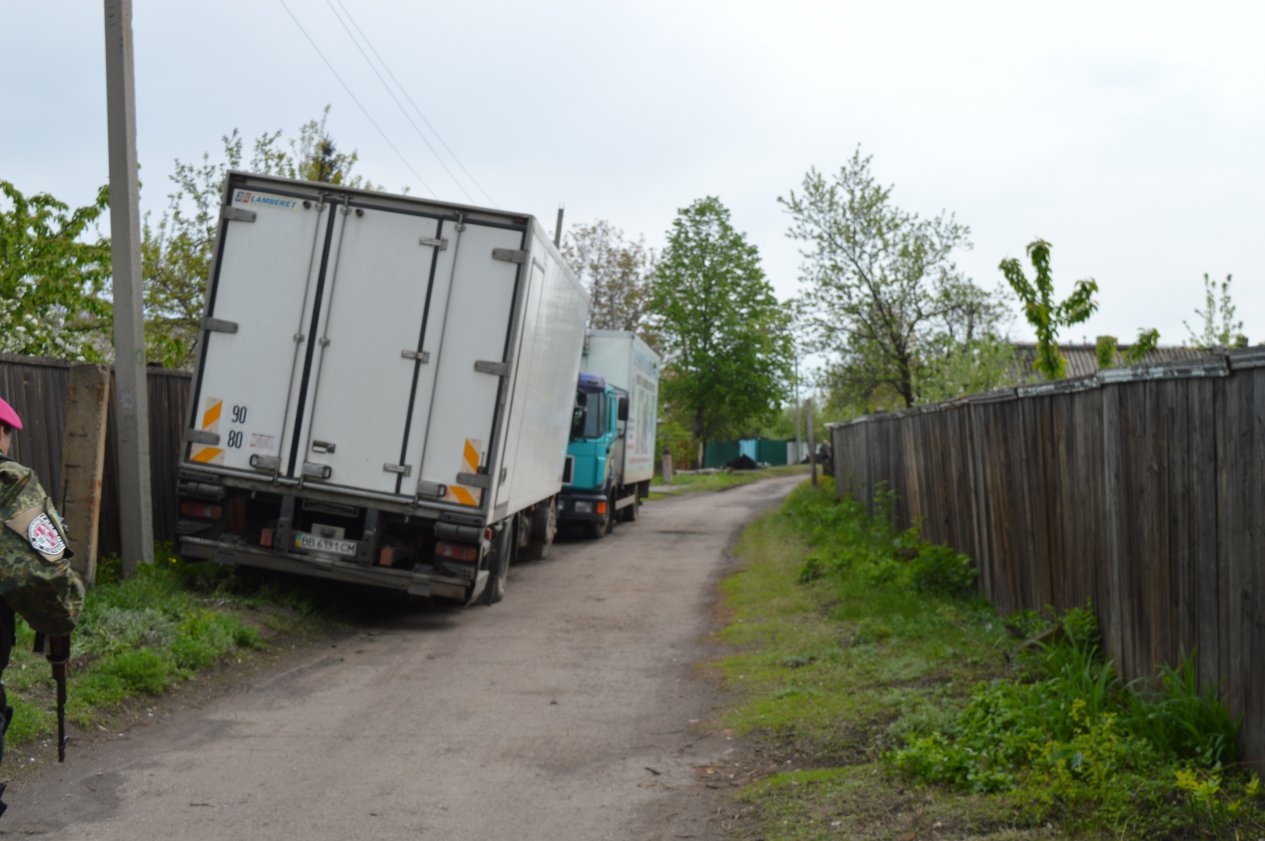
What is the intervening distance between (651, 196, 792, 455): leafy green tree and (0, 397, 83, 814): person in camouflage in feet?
179

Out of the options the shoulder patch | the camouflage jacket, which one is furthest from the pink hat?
the shoulder patch

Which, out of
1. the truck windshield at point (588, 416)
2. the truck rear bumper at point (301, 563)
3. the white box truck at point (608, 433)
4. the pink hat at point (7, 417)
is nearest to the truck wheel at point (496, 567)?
the truck rear bumper at point (301, 563)

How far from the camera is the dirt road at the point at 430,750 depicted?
552 centimetres

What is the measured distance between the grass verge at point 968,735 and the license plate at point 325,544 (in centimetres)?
357

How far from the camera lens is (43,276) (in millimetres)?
14867

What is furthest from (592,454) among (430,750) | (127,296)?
(430,750)

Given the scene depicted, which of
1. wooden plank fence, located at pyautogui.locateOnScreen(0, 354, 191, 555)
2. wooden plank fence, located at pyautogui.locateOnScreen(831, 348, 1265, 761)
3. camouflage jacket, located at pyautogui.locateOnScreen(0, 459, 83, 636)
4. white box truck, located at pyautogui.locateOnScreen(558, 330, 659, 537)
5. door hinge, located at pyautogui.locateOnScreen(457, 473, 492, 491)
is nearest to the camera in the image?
camouflage jacket, located at pyautogui.locateOnScreen(0, 459, 83, 636)

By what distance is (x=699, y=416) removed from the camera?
200 ft

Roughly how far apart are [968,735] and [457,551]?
591 centimetres

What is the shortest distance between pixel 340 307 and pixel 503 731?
4.85 meters

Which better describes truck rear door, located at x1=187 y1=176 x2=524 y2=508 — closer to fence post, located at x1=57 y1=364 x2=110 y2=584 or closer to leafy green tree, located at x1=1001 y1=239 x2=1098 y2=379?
fence post, located at x1=57 y1=364 x2=110 y2=584

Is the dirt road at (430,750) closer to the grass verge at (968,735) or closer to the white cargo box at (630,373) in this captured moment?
the grass verge at (968,735)

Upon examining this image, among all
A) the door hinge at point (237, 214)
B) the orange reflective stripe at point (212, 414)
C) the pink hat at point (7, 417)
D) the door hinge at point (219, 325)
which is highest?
the door hinge at point (237, 214)

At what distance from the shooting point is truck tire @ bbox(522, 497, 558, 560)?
17266mm
